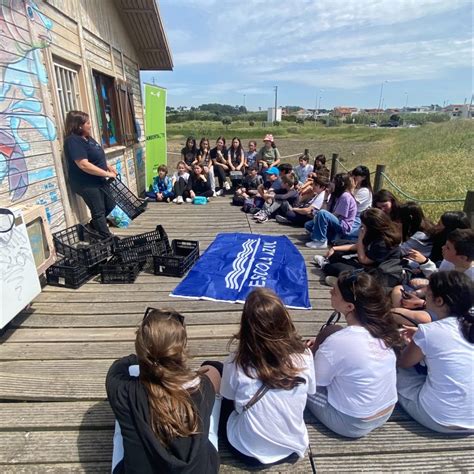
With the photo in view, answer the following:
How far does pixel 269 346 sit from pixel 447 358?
3.19 ft

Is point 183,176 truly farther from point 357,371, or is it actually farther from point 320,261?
point 357,371

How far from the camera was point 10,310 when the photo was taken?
2.74 metres

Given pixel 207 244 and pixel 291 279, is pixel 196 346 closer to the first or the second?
pixel 291 279

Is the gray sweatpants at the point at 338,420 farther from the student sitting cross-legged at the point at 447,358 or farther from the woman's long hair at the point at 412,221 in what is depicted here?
the woman's long hair at the point at 412,221

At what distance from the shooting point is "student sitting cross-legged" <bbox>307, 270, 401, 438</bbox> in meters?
1.81

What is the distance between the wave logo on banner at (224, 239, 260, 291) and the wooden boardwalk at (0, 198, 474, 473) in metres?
0.47

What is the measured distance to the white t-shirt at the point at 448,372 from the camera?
1807 mm

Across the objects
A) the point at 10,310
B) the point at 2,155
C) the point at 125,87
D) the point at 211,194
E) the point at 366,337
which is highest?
the point at 125,87

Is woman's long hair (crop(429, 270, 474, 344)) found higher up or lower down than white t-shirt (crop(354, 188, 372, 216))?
higher up

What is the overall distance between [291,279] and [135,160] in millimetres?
5806

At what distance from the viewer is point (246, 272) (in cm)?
423

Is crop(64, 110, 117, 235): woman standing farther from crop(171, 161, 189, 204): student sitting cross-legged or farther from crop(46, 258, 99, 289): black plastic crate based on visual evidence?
crop(171, 161, 189, 204): student sitting cross-legged

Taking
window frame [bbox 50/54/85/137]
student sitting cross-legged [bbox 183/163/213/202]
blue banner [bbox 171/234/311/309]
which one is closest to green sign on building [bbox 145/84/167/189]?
student sitting cross-legged [bbox 183/163/213/202]

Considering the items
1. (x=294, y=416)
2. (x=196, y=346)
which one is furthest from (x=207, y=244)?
(x=294, y=416)
